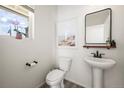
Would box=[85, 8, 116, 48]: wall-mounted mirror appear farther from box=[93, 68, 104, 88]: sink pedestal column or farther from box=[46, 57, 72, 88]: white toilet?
box=[46, 57, 72, 88]: white toilet

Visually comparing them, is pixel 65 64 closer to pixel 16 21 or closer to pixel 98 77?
pixel 98 77

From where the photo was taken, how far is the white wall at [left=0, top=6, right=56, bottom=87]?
1.32 metres

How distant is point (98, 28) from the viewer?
1831mm

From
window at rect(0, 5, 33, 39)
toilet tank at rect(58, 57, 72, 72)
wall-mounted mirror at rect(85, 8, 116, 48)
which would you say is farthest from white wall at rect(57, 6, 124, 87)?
window at rect(0, 5, 33, 39)

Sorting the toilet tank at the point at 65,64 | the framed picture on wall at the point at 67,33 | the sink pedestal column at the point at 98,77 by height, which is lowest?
the sink pedestal column at the point at 98,77

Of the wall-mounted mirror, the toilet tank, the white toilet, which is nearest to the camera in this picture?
the white toilet

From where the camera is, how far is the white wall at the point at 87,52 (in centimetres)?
158

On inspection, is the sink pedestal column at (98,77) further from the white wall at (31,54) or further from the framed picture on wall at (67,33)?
the white wall at (31,54)

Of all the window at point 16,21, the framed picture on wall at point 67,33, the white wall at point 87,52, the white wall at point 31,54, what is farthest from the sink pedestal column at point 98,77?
the window at point 16,21

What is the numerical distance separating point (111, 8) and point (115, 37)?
56 cm

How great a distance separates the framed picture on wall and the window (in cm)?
90

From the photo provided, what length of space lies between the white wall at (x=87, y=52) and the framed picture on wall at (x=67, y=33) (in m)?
0.11

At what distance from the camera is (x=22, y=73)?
5.15 feet

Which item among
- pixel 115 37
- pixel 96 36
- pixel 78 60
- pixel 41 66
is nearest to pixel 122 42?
pixel 115 37
